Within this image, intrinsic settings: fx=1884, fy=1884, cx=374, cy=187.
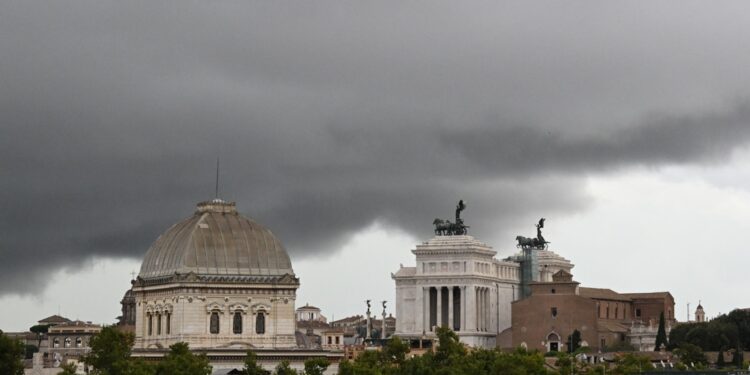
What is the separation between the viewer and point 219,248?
449 ft

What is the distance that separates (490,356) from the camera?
143 metres

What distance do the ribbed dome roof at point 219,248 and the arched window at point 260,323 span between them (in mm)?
3110

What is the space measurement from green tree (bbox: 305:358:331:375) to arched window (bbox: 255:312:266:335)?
4.96 meters

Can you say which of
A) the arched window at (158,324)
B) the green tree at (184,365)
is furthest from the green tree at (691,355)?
the green tree at (184,365)

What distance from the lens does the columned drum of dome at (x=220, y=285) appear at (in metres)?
136

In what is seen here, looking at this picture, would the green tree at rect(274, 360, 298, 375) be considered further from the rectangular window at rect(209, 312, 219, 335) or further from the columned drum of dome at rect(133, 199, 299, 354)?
the rectangular window at rect(209, 312, 219, 335)

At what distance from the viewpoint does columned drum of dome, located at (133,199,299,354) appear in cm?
13600

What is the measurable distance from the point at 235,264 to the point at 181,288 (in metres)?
4.54

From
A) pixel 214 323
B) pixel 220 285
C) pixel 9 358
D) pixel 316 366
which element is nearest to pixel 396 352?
pixel 316 366

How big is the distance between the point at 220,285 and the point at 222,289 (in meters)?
0.41

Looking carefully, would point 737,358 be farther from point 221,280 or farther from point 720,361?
point 221,280

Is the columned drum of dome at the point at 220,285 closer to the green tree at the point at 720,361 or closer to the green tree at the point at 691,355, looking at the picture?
the green tree at the point at 720,361

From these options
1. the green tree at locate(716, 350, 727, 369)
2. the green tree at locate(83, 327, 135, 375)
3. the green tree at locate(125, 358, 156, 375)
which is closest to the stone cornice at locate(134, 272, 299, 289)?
the green tree at locate(83, 327, 135, 375)

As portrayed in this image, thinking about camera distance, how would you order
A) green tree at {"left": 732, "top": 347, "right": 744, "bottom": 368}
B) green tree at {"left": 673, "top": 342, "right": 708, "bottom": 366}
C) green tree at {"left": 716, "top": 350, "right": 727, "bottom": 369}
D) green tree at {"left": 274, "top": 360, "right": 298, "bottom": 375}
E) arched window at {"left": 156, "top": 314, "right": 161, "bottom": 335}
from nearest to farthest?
green tree at {"left": 274, "top": 360, "right": 298, "bottom": 375} < arched window at {"left": 156, "top": 314, "right": 161, "bottom": 335} < green tree at {"left": 716, "top": 350, "right": 727, "bottom": 369} < green tree at {"left": 732, "top": 347, "right": 744, "bottom": 368} < green tree at {"left": 673, "top": 342, "right": 708, "bottom": 366}
